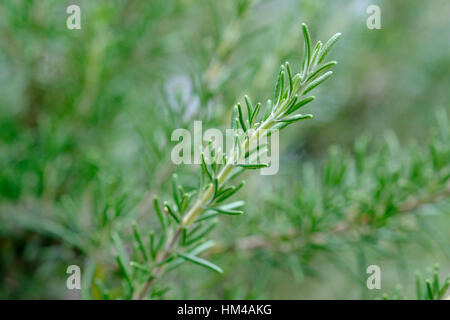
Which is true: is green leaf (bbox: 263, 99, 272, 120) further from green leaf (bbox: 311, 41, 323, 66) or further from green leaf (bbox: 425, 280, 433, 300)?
green leaf (bbox: 425, 280, 433, 300)

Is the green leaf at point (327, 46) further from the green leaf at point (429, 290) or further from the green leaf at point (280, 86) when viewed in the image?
the green leaf at point (429, 290)

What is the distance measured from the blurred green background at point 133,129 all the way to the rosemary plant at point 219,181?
0.07 meters

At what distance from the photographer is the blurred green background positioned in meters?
0.42

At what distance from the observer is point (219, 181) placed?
0.27m

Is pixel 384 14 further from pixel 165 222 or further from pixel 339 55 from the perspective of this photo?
pixel 165 222

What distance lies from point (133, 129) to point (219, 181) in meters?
0.29

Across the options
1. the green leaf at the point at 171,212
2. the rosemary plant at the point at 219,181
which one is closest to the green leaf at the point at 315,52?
the rosemary plant at the point at 219,181

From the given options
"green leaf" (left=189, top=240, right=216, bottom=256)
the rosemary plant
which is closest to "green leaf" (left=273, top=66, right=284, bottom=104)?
the rosemary plant

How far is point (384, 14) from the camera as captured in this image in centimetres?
80

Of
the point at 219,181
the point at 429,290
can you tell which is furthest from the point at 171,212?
the point at 429,290

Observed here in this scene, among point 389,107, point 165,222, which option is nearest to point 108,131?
point 165,222

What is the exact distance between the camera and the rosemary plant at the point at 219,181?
238 millimetres
